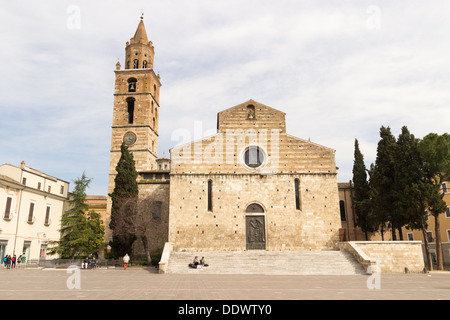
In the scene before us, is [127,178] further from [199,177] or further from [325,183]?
[325,183]

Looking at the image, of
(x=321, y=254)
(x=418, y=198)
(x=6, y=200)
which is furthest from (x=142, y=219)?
(x=418, y=198)

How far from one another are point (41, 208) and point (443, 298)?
33.3m

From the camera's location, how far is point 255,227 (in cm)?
2592

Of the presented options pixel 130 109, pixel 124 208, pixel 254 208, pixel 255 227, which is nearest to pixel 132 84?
pixel 130 109

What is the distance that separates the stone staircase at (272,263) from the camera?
66.4 ft

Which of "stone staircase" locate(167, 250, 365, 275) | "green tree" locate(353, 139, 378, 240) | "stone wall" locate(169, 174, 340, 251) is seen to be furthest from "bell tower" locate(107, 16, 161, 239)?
"green tree" locate(353, 139, 378, 240)

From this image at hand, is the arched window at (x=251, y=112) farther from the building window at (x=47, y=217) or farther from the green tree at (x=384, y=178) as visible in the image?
the building window at (x=47, y=217)

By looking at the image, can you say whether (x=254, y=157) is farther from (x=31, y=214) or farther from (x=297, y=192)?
(x=31, y=214)

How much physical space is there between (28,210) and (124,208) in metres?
10.9

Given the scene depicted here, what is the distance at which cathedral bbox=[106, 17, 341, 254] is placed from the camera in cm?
2570

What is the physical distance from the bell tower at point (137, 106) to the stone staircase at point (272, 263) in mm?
15334

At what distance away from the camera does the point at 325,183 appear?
87.7 feet

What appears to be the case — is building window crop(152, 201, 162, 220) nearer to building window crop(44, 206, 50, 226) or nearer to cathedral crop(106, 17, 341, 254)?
cathedral crop(106, 17, 341, 254)

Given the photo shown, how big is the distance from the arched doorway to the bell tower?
14213mm
